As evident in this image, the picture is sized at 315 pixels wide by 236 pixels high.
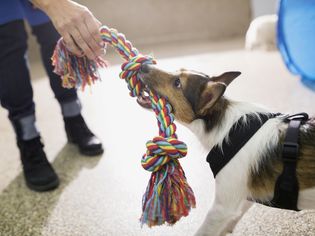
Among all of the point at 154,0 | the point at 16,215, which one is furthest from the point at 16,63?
the point at 154,0

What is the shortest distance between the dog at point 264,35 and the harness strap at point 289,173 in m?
2.72

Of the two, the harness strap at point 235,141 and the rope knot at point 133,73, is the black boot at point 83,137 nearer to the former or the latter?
the rope knot at point 133,73

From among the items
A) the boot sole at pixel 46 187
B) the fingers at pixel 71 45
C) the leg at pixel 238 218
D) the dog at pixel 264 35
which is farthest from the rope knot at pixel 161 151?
the dog at pixel 264 35

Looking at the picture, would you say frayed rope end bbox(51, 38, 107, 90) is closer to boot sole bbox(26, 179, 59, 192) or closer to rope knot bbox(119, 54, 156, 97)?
rope knot bbox(119, 54, 156, 97)

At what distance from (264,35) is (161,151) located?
9.54 ft

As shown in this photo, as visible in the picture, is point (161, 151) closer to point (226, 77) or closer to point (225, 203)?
point (225, 203)

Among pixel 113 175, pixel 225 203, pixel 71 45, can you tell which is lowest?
pixel 113 175

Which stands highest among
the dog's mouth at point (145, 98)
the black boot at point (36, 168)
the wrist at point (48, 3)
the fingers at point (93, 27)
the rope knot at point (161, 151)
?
the wrist at point (48, 3)

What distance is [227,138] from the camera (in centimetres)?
116

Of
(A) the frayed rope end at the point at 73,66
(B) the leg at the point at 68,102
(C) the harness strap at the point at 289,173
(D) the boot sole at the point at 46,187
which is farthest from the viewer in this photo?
(B) the leg at the point at 68,102

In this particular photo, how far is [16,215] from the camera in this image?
5.19 feet

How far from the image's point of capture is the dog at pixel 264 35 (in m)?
3.64

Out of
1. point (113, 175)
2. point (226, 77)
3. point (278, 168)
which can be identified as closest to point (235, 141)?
point (278, 168)

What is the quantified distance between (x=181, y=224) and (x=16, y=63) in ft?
3.35
